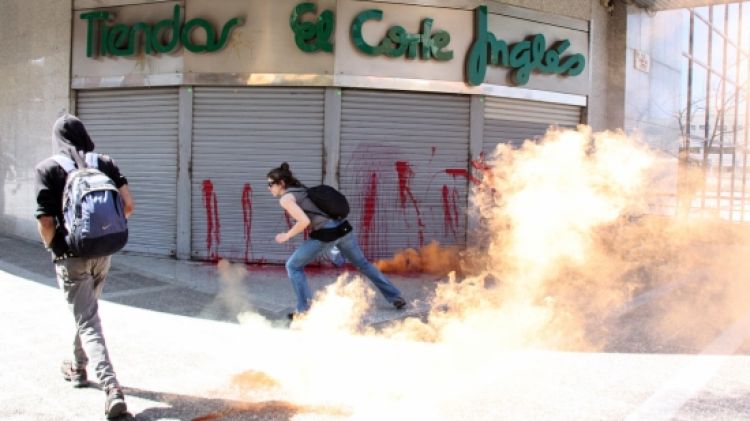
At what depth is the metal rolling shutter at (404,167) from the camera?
9719 mm

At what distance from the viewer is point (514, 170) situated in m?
8.70

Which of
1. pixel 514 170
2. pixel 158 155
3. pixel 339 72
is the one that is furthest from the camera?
pixel 158 155

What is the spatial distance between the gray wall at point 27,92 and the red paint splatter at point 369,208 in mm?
5616

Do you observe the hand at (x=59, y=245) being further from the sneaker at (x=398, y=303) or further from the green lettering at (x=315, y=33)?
the green lettering at (x=315, y=33)

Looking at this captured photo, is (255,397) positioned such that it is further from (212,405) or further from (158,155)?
(158,155)

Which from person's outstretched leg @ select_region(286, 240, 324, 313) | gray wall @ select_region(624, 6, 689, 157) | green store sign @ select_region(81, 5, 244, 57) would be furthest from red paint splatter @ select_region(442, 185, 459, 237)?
gray wall @ select_region(624, 6, 689, 157)

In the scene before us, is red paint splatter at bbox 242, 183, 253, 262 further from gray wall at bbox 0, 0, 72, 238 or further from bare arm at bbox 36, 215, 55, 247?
bare arm at bbox 36, 215, 55, 247

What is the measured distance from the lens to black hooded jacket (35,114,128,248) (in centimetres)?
361

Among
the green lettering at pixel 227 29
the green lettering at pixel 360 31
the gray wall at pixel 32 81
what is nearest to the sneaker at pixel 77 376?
the green lettering at pixel 227 29

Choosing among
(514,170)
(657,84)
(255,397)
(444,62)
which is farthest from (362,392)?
(657,84)

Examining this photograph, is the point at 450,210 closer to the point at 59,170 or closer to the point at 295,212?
the point at 295,212

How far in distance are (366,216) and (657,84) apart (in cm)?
863

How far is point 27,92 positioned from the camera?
11.2 metres

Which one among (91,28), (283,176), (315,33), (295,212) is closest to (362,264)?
(295,212)
